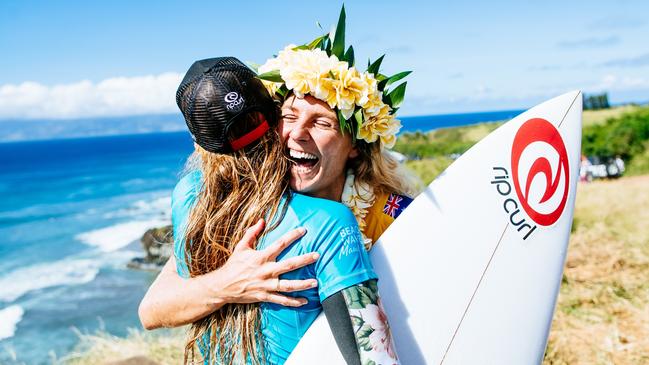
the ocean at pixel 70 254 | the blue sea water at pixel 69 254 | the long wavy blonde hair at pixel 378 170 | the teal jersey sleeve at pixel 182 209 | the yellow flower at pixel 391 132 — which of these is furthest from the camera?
the blue sea water at pixel 69 254

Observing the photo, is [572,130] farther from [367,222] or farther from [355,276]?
[355,276]

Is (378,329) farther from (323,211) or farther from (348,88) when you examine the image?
(348,88)

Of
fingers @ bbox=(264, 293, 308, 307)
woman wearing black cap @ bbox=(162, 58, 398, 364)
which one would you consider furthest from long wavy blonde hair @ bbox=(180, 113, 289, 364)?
fingers @ bbox=(264, 293, 308, 307)

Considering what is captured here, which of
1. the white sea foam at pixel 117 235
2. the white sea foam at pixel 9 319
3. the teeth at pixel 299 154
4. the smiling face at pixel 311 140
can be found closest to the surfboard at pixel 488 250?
the smiling face at pixel 311 140

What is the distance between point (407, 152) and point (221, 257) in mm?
26986

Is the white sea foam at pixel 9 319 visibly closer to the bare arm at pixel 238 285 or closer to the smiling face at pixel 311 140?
the bare arm at pixel 238 285

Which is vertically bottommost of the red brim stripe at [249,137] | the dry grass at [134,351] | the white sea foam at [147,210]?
the white sea foam at [147,210]

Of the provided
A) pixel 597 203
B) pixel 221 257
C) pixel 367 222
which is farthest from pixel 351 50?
pixel 597 203

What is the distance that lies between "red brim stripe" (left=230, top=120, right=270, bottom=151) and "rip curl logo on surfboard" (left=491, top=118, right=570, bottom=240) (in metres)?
1.03

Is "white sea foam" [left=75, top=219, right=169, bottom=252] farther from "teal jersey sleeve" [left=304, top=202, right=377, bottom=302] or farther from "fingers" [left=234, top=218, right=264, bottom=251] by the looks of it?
"teal jersey sleeve" [left=304, top=202, right=377, bottom=302]

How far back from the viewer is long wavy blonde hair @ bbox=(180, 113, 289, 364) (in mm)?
1652

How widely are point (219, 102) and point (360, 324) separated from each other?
727 millimetres

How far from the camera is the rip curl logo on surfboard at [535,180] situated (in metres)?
2.20

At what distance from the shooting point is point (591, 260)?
5863mm
